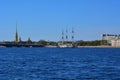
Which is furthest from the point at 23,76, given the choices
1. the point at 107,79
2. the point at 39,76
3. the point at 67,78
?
the point at 107,79

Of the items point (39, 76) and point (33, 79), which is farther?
point (39, 76)

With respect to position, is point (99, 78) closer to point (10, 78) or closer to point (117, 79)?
point (117, 79)

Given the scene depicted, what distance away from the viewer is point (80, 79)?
58531 mm

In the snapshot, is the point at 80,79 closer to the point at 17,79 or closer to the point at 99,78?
the point at 99,78

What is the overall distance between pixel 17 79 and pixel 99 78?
31.5ft

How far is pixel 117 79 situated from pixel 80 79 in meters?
4.24

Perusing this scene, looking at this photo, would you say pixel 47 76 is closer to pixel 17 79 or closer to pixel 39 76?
pixel 39 76

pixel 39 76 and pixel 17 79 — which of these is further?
pixel 39 76

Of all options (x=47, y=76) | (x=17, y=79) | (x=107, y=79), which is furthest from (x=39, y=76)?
(x=107, y=79)

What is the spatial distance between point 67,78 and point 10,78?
21.8 ft

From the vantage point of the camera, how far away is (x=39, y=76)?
62156 millimetres

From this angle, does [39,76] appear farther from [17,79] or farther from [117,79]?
[117,79]

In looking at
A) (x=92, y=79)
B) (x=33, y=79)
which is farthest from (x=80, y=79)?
(x=33, y=79)

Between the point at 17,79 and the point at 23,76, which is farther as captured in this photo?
the point at 23,76
